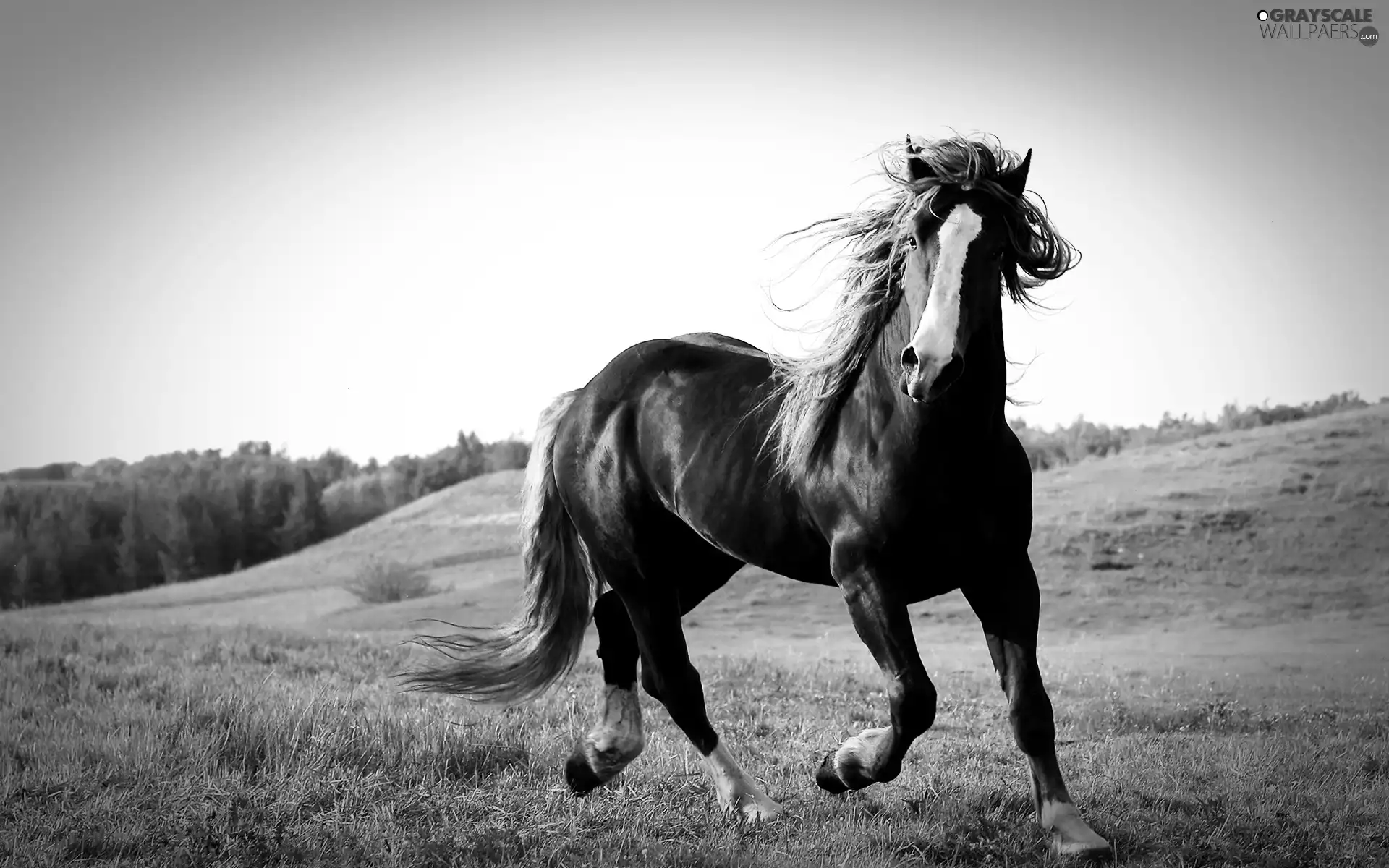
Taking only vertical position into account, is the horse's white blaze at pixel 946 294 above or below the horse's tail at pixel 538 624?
above

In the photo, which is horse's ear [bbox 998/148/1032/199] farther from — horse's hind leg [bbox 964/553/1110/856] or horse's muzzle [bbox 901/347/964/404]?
horse's hind leg [bbox 964/553/1110/856]

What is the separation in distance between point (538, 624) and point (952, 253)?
3329 millimetres

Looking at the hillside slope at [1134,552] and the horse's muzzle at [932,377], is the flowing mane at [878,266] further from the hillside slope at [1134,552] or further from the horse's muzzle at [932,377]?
the hillside slope at [1134,552]

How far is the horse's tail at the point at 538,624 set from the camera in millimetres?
5988

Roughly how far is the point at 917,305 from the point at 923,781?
8.92 feet

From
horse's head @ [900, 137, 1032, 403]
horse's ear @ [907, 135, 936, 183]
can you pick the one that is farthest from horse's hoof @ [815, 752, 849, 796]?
horse's ear @ [907, 135, 936, 183]

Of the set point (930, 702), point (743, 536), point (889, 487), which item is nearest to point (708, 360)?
point (743, 536)

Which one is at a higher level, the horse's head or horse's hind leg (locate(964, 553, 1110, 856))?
the horse's head

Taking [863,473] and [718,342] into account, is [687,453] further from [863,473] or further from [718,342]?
[863,473]

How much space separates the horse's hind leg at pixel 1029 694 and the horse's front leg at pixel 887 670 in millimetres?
306

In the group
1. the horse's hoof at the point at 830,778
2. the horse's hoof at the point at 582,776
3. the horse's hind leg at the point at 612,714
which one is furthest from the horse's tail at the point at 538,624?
the horse's hoof at the point at 830,778

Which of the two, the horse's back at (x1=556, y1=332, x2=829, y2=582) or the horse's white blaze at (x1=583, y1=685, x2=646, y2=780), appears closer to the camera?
the horse's back at (x1=556, y1=332, x2=829, y2=582)

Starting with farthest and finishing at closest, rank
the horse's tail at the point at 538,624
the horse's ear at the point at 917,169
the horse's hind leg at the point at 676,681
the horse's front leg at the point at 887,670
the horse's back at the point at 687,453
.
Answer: the horse's tail at the point at 538,624, the horse's hind leg at the point at 676,681, the horse's back at the point at 687,453, the horse's ear at the point at 917,169, the horse's front leg at the point at 887,670

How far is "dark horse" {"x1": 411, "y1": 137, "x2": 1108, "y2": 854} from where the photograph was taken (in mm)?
4082
